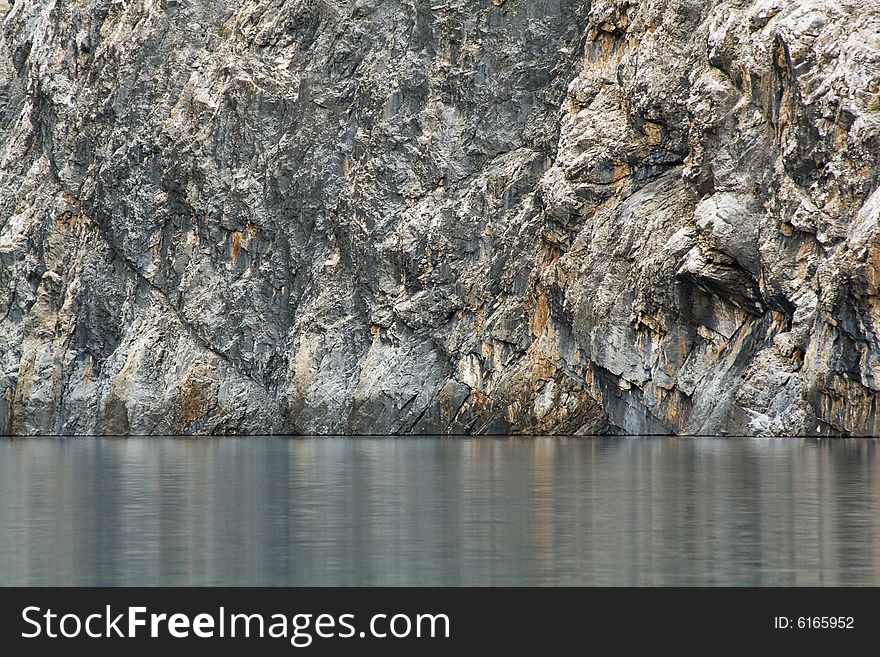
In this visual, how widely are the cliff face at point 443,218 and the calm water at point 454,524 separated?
2186 centimetres

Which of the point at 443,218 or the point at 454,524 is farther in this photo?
the point at 443,218

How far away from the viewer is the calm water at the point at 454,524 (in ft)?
54.1

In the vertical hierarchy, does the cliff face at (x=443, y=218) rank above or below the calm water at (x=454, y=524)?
above

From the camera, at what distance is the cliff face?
58.8 meters

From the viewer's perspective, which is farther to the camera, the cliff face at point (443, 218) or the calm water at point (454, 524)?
the cliff face at point (443, 218)

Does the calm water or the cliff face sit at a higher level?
the cliff face

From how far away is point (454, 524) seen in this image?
21734mm

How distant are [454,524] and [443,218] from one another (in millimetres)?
59423

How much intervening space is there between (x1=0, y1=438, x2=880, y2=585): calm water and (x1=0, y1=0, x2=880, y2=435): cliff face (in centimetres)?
2186

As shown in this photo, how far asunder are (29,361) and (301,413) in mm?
23350

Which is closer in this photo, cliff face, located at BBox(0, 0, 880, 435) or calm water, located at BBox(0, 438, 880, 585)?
calm water, located at BBox(0, 438, 880, 585)

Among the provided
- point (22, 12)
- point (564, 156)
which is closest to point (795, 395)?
point (564, 156)

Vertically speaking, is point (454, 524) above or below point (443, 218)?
below
